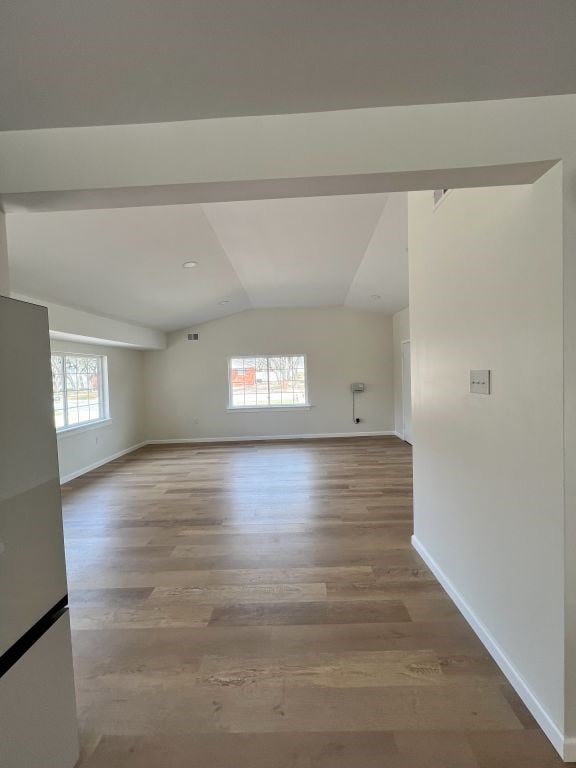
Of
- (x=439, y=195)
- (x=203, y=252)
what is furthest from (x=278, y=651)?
(x=203, y=252)

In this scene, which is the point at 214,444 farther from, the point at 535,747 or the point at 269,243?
the point at 535,747

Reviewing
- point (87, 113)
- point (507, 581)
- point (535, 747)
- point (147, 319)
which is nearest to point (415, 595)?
point (507, 581)

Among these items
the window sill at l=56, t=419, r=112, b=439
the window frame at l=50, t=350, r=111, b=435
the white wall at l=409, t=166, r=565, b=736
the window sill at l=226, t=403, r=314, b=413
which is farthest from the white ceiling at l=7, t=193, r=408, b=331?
the window sill at l=226, t=403, r=314, b=413

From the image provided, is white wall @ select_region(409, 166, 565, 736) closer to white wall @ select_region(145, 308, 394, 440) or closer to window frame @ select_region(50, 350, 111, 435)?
window frame @ select_region(50, 350, 111, 435)

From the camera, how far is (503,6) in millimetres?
966

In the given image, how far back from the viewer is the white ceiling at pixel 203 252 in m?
3.23

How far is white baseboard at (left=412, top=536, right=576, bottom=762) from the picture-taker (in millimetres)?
1406

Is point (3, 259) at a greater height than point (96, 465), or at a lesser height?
greater

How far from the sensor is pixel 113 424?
6.80 m

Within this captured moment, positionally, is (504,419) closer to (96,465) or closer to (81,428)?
(81,428)

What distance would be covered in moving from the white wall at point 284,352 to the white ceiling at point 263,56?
6.77 m

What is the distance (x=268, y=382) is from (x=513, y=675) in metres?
6.82

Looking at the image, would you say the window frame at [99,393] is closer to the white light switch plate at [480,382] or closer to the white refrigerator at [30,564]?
the white refrigerator at [30,564]

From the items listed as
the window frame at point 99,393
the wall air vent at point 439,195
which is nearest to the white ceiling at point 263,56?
the wall air vent at point 439,195
